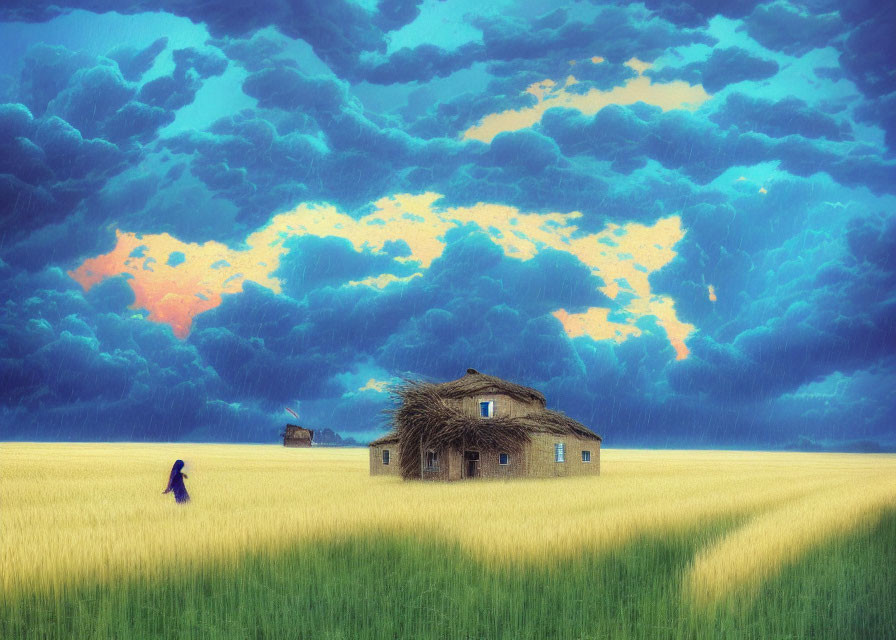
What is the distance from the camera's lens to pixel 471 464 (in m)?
44.7

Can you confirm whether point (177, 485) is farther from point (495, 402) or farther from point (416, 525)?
point (495, 402)

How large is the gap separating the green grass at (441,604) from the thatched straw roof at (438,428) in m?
28.0

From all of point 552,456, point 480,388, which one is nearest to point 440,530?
point 480,388

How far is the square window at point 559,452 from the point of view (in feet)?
156

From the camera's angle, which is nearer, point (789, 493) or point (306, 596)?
point (306, 596)

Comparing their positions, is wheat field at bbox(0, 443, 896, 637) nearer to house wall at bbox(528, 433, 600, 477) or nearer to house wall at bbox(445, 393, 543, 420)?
house wall at bbox(528, 433, 600, 477)

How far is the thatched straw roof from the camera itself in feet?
141

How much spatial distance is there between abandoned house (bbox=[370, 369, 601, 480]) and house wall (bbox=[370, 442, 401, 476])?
0.69 metres

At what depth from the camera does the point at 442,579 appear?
13.2 metres

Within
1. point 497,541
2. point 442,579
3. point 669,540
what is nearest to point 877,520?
point 669,540

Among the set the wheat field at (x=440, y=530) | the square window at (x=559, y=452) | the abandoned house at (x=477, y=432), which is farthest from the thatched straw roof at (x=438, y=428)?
the wheat field at (x=440, y=530)

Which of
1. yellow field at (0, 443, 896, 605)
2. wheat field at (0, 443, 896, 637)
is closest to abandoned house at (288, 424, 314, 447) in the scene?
yellow field at (0, 443, 896, 605)

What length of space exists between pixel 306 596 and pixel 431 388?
32480 millimetres

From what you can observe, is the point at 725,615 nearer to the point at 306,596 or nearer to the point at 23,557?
the point at 306,596
